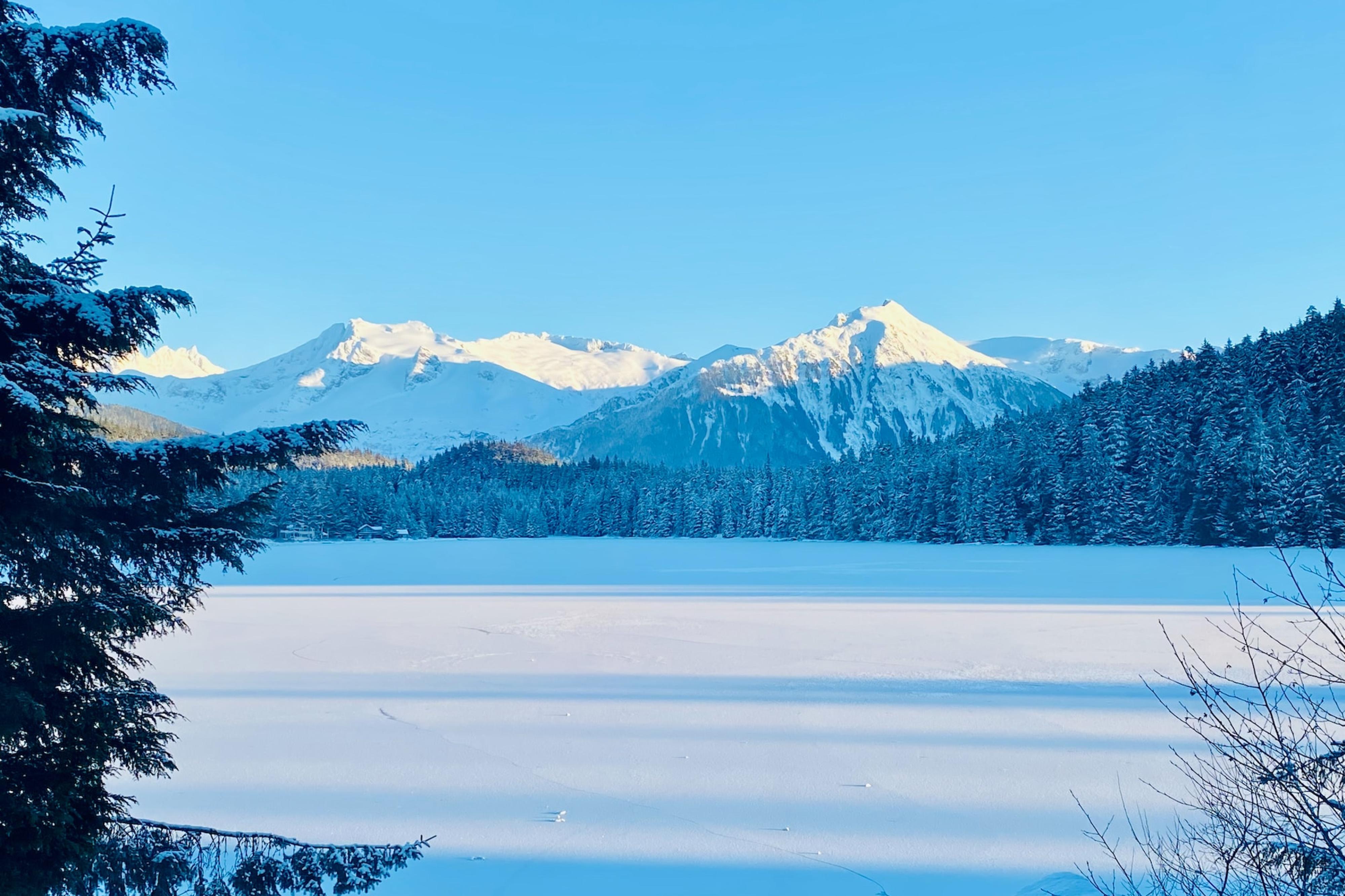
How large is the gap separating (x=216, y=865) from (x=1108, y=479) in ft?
207

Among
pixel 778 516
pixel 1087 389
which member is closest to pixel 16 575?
pixel 1087 389

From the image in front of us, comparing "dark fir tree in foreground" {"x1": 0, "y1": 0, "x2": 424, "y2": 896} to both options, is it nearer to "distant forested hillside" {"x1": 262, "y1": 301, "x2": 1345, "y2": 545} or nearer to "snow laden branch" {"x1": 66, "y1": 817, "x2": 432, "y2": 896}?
"snow laden branch" {"x1": 66, "y1": 817, "x2": 432, "y2": 896}

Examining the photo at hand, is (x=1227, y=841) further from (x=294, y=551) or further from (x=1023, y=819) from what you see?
(x=294, y=551)

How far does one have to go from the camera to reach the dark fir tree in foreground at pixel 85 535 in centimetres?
386

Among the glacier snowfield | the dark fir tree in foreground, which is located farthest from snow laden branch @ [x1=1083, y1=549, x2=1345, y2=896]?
the dark fir tree in foreground

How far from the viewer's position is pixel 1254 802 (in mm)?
3928

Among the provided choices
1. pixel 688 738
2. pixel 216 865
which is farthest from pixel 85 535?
pixel 688 738

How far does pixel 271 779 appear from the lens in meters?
9.10

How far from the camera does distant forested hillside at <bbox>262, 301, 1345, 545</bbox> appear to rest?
47.9 metres

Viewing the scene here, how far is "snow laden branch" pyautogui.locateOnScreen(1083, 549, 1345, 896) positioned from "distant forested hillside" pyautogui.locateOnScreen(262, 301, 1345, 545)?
2253 centimetres

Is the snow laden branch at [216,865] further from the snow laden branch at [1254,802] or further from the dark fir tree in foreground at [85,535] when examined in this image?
the snow laden branch at [1254,802]

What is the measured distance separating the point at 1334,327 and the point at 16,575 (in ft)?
233

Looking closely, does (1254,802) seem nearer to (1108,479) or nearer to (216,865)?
(216,865)

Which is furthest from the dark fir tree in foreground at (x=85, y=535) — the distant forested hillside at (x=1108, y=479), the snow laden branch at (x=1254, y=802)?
the distant forested hillside at (x=1108, y=479)
